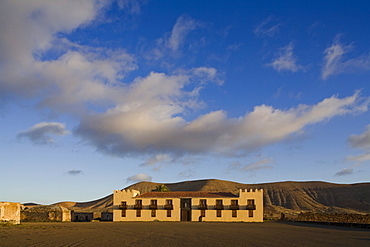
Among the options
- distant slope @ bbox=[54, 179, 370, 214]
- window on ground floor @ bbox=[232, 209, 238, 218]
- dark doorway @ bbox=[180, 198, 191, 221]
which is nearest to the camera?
window on ground floor @ bbox=[232, 209, 238, 218]

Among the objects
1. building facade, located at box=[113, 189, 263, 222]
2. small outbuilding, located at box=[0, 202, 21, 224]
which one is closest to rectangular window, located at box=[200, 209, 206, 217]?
building facade, located at box=[113, 189, 263, 222]

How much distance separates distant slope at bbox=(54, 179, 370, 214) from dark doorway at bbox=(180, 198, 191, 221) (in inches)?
1937

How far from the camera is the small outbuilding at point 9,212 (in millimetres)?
39094

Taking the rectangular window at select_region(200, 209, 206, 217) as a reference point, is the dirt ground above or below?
above

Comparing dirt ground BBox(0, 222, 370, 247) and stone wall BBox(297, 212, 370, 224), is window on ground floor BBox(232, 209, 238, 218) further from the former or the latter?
dirt ground BBox(0, 222, 370, 247)

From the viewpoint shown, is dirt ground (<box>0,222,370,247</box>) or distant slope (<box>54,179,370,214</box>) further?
distant slope (<box>54,179,370,214</box>)

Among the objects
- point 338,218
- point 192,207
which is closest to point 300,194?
point 338,218

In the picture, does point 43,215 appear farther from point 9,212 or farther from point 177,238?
point 177,238

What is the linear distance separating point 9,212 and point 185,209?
81.8ft

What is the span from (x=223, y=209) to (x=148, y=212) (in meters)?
Result: 11.5

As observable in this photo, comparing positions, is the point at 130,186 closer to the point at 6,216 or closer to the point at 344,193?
the point at 344,193

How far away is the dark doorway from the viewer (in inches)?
2151

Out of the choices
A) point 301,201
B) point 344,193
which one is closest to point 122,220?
point 301,201

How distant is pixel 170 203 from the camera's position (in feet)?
181
